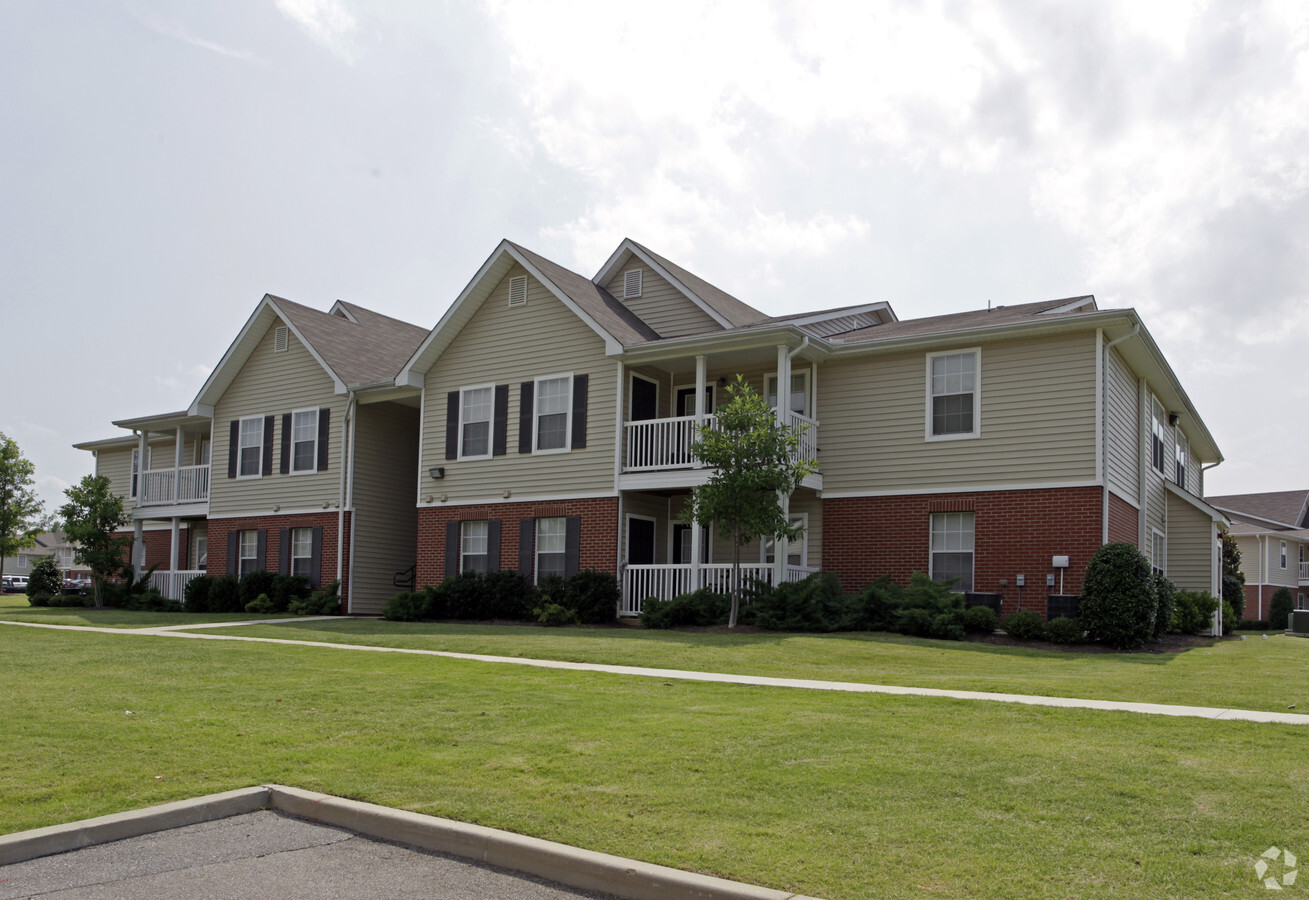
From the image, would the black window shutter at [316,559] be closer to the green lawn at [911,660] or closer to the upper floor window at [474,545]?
the upper floor window at [474,545]

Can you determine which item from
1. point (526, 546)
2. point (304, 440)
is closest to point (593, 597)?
point (526, 546)

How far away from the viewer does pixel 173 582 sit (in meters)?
30.2

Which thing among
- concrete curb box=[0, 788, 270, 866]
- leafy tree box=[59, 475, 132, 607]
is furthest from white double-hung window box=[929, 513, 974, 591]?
leafy tree box=[59, 475, 132, 607]

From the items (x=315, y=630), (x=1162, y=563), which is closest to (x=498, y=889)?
(x=315, y=630)

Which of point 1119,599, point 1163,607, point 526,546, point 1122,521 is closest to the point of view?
point 1119,599

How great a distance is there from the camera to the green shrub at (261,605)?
2612cm

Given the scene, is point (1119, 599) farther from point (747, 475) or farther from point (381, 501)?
point (381, 501)

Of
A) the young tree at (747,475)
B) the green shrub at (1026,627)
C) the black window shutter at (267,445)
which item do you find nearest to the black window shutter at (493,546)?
the young tree at (747,475)

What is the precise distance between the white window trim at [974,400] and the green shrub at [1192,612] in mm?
6002

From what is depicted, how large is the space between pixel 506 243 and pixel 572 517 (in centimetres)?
626

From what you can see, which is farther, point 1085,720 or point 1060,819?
point 1085,720

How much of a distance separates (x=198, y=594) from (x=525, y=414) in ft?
35.3

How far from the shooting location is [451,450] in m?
25.1

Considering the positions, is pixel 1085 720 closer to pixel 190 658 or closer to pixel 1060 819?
pixel 1060 819
